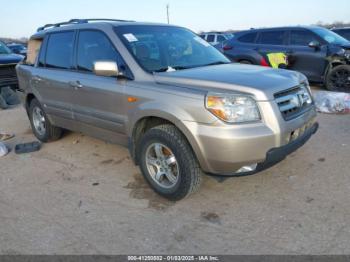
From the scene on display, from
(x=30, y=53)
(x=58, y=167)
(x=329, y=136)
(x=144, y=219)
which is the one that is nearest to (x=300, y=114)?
(x=144, y=219)

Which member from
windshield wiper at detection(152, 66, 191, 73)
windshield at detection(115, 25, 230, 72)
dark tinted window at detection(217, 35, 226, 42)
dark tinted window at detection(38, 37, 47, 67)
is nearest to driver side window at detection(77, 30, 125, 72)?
windshield at detection(115, 25, 230, 72)

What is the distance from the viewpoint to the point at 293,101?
3314 millimetres

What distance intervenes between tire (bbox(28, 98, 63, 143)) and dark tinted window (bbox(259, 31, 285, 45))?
21.2 ft

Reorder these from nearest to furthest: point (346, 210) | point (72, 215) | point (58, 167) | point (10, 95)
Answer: point (346, 210), point (72, 215), point (58, 167), point (10, 95)

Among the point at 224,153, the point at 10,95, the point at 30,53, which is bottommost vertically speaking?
the point at 10,95

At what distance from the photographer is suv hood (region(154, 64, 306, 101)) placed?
302 centimetres

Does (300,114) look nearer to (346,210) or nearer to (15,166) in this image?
(346,210)

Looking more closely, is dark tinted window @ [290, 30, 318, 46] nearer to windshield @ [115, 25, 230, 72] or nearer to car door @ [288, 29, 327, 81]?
car door @ [288, 29, 327, 81]

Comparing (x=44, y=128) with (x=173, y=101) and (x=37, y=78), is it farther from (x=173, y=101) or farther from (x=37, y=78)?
(x=173, y=101)

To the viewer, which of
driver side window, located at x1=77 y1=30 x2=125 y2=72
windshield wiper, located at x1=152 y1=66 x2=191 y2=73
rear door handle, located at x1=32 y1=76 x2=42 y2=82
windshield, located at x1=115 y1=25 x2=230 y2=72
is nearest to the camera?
windshield wiper, located at x1=152 y1=66 x2=191 y2=73

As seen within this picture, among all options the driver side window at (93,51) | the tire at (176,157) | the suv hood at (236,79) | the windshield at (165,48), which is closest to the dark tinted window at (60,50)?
the driver side window at (93,51)

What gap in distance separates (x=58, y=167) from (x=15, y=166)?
647 millimetres

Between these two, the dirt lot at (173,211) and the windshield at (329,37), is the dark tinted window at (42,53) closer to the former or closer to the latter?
the dirt lot at (173,211)

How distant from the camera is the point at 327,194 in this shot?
3398 mm
